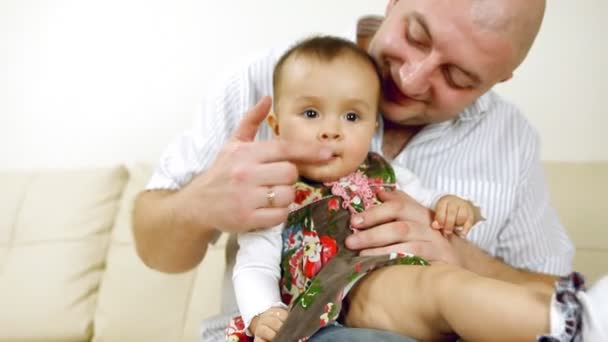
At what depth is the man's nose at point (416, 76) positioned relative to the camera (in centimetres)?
108

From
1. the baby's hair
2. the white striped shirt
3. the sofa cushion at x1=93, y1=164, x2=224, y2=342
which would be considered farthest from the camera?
the sofa cushion at x1=93, y1=164, x2=224, y2=342

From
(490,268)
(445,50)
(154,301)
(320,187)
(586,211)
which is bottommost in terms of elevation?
(154,301)

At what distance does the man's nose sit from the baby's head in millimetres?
105

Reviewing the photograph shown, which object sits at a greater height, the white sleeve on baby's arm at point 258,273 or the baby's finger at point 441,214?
the baby's finger at point 441,214

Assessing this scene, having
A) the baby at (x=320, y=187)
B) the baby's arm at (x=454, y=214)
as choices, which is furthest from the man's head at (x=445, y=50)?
the baby's arm at (x=454, y=214)

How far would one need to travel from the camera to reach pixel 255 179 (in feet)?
2.95

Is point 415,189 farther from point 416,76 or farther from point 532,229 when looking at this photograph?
point 532,229

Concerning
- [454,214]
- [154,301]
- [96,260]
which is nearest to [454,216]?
[454,214]

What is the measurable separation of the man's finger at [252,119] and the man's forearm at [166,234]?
202mm

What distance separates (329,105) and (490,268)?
517 mm

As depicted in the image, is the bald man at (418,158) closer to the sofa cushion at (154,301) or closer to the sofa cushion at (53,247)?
the sofa cushion at (154,301)

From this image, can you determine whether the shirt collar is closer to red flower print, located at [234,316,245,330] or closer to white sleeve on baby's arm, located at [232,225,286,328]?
white sleeve on baby's arm, located at [232,225,286,328]

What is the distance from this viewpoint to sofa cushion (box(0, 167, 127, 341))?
1.96 meters

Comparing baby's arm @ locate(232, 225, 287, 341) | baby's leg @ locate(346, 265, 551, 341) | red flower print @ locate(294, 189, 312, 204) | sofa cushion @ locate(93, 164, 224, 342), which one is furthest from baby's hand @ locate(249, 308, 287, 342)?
sofa cushion @ locate(93, 164, 224, 342)
